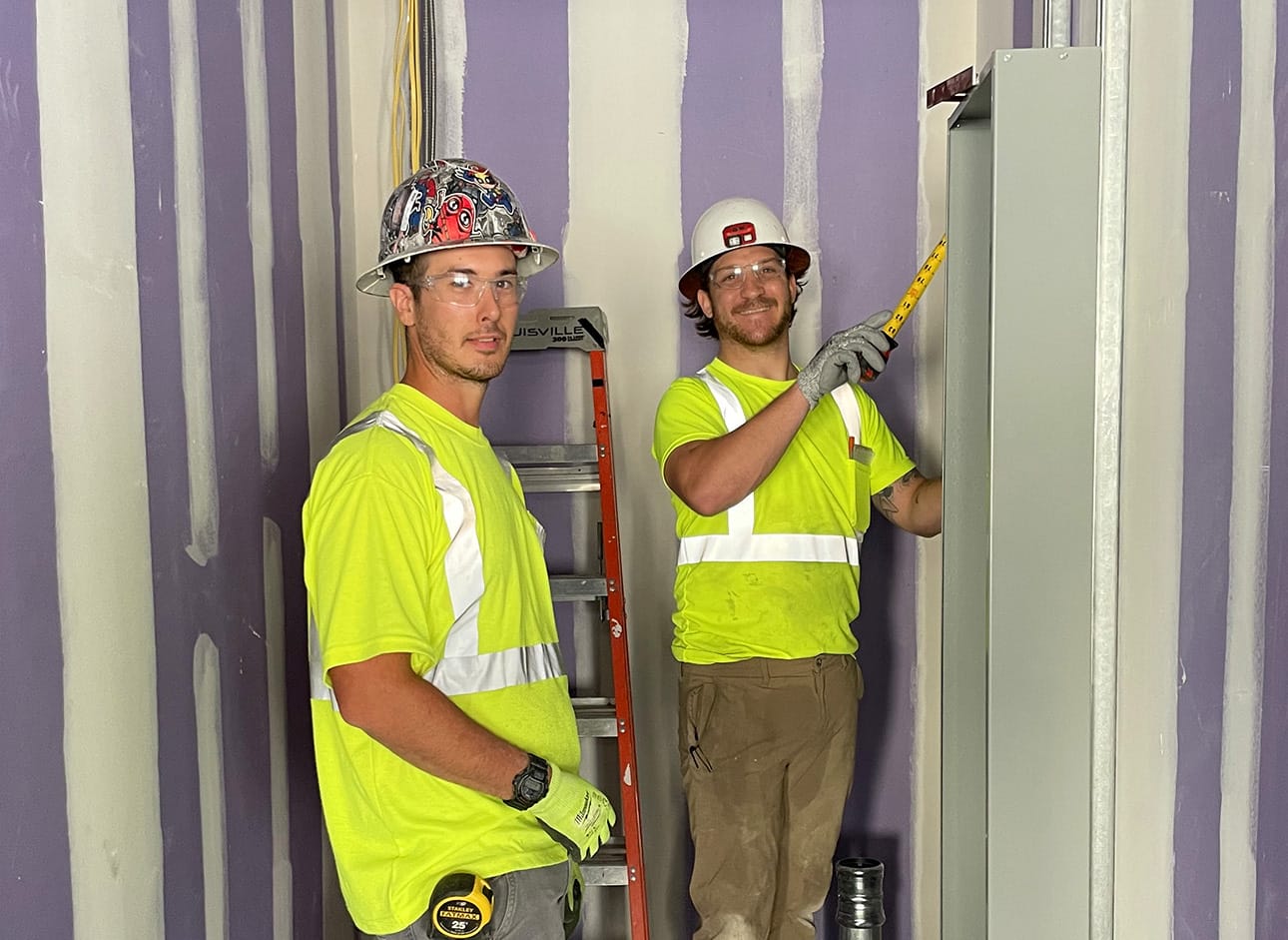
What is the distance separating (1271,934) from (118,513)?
1.31m

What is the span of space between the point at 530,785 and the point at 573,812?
0.09m

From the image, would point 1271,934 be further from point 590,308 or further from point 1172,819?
point 590,308

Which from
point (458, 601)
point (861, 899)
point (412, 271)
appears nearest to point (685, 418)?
point (412, 271)

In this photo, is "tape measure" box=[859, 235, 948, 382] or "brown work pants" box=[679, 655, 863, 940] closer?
"tape measure" box=[859, 235, 948, 382]

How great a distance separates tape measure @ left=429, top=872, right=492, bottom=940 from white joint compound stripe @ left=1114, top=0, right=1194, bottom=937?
834 millimetres

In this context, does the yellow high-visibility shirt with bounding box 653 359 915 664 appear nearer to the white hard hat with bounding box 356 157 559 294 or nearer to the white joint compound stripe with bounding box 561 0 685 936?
the white joint compound stripe with bounding box 561 0 685 936

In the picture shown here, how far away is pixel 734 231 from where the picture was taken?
229 centimetres

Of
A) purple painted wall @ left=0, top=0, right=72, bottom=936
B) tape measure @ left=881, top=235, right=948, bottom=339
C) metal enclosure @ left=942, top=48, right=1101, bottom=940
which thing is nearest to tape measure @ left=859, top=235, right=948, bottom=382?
tape measure @ left=881, top=235, right=948, bottom=339

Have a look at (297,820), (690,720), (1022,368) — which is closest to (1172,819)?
(1022,368)

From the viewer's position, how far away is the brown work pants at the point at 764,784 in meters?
2.20

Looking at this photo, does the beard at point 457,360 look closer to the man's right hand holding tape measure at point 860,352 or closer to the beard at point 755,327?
the man's right hand holding tape measure at point 860,352

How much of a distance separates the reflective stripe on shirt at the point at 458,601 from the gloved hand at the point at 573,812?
6.0 inches

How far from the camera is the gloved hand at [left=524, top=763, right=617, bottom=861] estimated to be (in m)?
1.54

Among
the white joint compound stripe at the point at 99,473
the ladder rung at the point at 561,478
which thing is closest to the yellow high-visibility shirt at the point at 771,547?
the ladder rung at the point at 561,478
